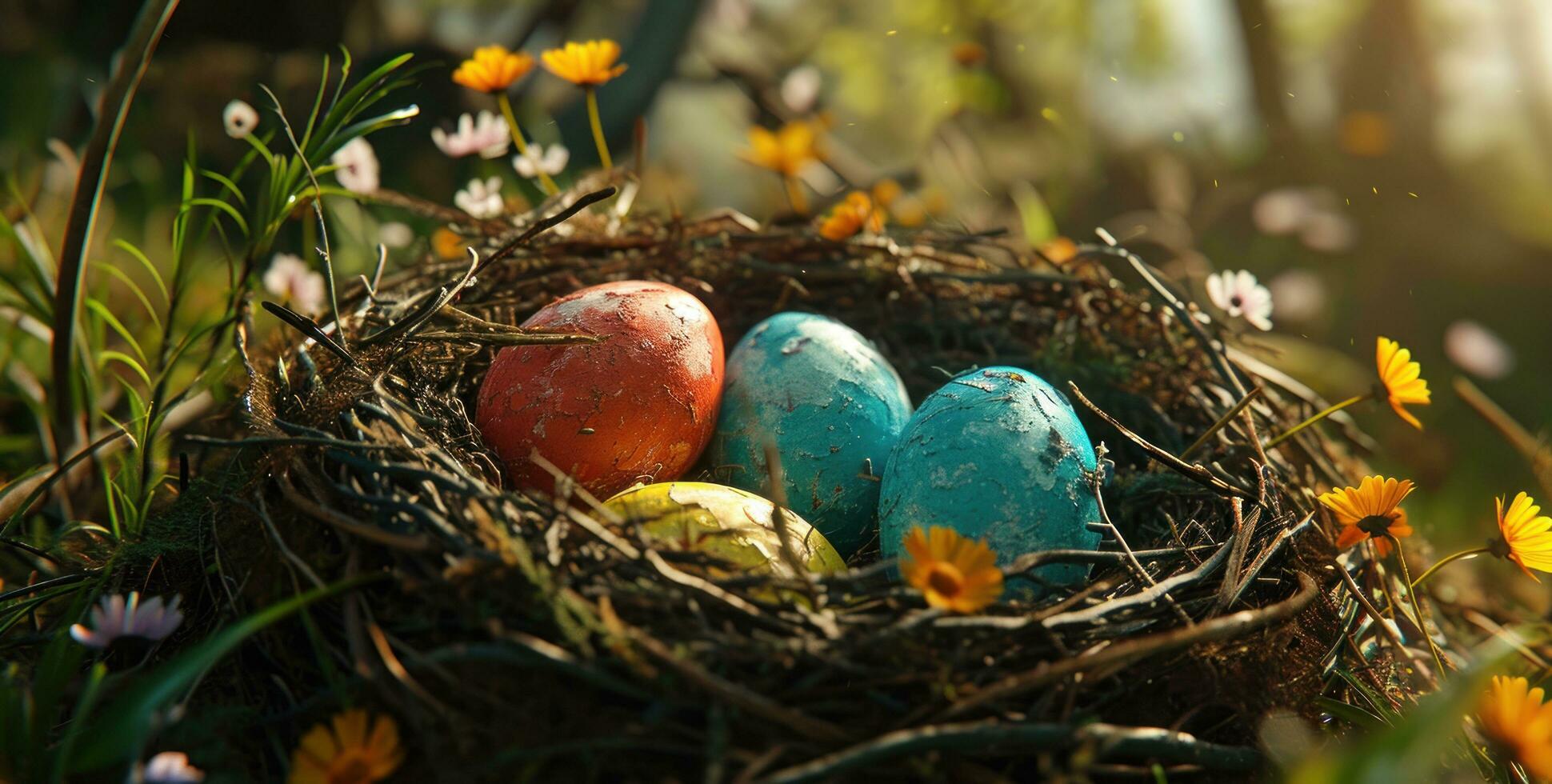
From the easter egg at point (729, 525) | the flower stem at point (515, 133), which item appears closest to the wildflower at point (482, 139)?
the flower stem at point (515, 133)

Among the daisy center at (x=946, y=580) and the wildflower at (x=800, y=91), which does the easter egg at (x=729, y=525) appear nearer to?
the daisy center at (x=946, y=580)

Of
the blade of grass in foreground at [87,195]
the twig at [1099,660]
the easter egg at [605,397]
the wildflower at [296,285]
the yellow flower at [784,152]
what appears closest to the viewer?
A: the twig at [1099,660]

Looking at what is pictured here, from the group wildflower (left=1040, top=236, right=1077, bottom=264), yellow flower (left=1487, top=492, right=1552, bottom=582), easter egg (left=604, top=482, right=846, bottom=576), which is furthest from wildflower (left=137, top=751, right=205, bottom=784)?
wildflower (left=1040, top=236, right=1077, bottom=264)

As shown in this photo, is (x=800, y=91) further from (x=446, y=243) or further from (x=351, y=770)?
(x=351, y=770)

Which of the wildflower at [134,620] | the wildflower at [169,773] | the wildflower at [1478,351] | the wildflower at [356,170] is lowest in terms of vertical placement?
the wildflower at [1478,351]

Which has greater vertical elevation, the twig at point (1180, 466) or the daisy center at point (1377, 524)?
the twig at point (1180, 466)

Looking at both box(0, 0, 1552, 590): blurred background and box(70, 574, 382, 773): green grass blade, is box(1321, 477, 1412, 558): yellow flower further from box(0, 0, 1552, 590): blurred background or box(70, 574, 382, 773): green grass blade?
box(70, 574, 382, 773): green grass blade

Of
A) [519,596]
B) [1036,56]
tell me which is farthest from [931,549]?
[1036,56]

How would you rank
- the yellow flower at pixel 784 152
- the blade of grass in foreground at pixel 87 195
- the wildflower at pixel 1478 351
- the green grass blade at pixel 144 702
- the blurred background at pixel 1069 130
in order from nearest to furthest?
→ the green grass blade at pixel 144 702 → the blade of grass in foreground at pixel 87 195 → the yellow flower at pixel 784 152 → the blurred background at pixel 1069 130 → the wildflower at pixel 1478 351
